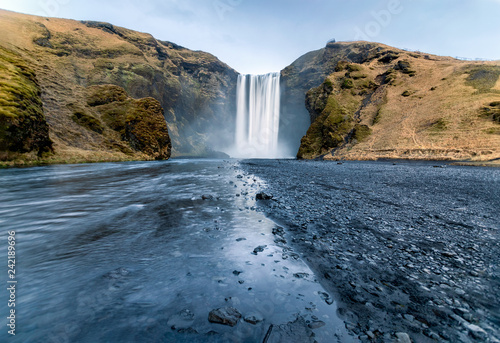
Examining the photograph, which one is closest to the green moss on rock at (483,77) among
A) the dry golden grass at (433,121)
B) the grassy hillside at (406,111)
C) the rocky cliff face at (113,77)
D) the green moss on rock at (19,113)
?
the grassy hillside at (406,111)

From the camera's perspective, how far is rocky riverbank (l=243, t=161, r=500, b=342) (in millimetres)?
2271

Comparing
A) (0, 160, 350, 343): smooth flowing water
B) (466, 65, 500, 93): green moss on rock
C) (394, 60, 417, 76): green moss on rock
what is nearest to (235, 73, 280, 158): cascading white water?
(394, 60, 417, 76): green moss on rock

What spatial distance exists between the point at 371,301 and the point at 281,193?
693 centimetres

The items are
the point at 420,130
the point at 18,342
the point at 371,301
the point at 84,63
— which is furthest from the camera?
the point at 84,63

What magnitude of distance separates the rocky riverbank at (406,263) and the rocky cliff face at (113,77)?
112 ft

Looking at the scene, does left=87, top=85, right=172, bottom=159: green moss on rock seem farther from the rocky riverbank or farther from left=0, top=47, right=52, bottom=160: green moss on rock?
the rocky riverbank

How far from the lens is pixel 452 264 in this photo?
11.3ft

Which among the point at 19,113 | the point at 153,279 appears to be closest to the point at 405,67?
the point at 153,279

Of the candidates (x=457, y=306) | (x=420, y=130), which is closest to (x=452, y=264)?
(x=457, y=306)

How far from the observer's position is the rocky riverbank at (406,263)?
2271 millimetres

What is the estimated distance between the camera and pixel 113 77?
203ft

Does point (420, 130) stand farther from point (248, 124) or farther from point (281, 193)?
point (248, 124)

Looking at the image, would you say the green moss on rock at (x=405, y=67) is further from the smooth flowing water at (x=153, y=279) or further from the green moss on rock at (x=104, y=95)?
the green moss on rock at (x=104, y=95)

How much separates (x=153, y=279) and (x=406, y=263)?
4.33 meters
